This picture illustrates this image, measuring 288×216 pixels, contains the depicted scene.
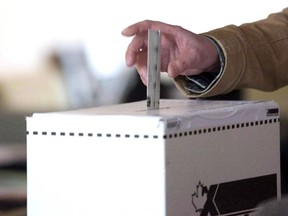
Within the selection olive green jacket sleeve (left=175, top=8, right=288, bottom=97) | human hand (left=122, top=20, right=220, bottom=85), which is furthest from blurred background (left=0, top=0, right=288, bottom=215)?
human hand (left=122, top=20, right=220, bottom=85)

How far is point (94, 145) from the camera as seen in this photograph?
33.3 inches

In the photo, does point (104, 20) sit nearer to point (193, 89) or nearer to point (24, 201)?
point (24, 201)

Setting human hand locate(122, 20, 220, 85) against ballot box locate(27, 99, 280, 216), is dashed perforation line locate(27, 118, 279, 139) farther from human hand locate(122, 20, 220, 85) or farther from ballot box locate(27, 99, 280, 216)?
human hand locate(122, 20, 220, 85)

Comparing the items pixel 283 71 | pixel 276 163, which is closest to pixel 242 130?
pixel 276 163

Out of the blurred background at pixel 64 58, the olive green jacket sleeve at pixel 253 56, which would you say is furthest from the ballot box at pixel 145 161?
the blurred background at pixel 64 58

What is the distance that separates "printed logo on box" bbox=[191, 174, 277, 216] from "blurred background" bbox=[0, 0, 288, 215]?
625mm

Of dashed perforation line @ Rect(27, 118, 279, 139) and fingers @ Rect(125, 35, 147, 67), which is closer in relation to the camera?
dashed perforation line @ Rect(27, 118, 279, 139)

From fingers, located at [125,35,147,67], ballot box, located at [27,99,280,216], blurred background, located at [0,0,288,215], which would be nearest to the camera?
ballot box, located at [27,99,280,216]

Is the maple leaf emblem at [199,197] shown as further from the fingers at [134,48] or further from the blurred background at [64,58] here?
the blurred background at [64,58]

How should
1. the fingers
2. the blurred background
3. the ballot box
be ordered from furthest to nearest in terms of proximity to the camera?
the blurred background
the fingers
the ballot box

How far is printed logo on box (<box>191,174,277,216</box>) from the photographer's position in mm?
863

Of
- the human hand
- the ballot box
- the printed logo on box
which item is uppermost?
the human hand

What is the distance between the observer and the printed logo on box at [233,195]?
86cm

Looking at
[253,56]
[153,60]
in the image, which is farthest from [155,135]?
[253,56]
